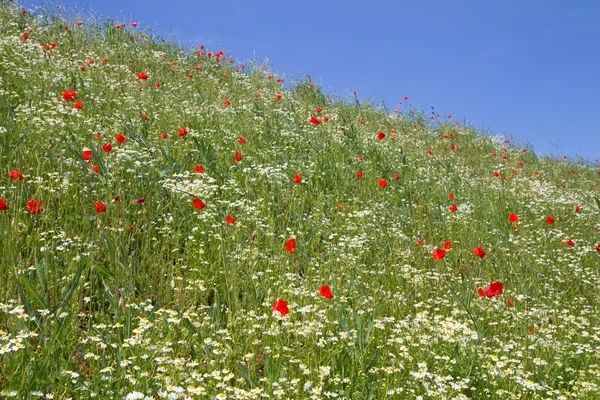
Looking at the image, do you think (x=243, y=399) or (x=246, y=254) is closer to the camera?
(x=243, y=399)

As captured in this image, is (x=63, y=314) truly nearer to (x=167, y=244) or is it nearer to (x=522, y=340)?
(x=167, y=244)

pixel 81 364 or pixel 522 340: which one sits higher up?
pixel 522 340

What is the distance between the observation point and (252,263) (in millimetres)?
3355

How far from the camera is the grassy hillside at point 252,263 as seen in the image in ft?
7.89

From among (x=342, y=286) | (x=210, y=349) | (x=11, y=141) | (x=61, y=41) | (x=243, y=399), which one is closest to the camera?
(x=243, y=399)

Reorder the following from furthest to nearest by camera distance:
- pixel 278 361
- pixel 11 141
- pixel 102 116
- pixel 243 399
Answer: pixel 102 116 → pixel 11 141 → pixel 278 361 → pixel 243 399

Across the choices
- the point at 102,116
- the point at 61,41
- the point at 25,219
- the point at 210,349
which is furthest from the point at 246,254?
the point at 61,41

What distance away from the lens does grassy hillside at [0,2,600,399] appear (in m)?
2.40

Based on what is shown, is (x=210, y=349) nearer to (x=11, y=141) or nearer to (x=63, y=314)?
(x=63, y=314)

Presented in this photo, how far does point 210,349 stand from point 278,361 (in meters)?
0.41

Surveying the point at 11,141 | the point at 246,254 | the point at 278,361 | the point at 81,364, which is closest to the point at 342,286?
the point at 246,254

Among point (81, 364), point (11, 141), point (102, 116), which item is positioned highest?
Result: point (102, 116)

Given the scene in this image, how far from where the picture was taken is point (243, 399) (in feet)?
7.12

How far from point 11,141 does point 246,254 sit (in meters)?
2.50
